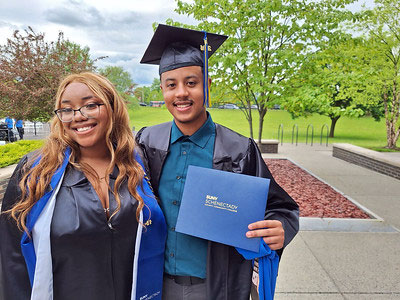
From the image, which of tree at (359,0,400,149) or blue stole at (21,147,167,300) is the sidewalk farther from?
tree at (359,0,400,149)

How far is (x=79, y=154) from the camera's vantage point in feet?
5.59

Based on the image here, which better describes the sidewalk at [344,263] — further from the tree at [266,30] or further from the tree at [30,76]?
the tree at [30,76]

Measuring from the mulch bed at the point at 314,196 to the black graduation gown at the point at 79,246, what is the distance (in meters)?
4.14

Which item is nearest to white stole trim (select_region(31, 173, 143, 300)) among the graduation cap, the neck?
the neck

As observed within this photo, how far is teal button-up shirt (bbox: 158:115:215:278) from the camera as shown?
160cm

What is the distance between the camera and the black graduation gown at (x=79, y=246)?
145 centimetres

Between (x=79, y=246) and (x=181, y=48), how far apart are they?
1302 mm

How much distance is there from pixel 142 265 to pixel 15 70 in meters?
8.52

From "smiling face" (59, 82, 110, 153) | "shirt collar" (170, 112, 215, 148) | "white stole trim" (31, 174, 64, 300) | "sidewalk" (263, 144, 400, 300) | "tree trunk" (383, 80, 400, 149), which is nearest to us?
"white stole trim" (31, 174, 64, 300)

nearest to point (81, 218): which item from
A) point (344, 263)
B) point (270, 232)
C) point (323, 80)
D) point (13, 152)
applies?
point (270, 232)

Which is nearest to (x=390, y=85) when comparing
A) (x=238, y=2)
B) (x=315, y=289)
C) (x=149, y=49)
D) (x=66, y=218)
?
(x=238, y=2)

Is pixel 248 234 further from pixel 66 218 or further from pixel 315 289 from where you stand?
pixel 315 289

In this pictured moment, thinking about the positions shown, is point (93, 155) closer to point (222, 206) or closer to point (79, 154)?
point (79, 154)

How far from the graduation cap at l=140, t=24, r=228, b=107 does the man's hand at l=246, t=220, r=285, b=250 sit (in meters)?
0.79
